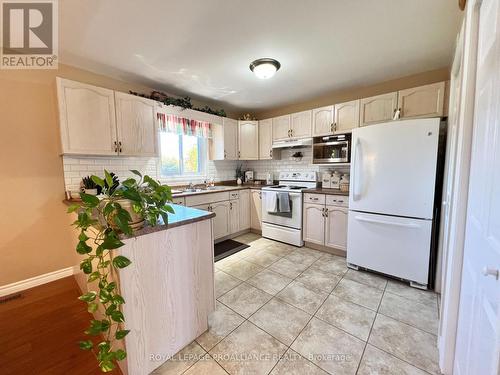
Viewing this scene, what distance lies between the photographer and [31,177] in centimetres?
217

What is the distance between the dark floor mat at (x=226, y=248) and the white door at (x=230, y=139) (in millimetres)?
1511

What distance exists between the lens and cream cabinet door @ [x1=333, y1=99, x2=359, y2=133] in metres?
2.85

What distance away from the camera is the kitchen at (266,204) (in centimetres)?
111

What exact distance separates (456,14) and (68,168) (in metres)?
3.89

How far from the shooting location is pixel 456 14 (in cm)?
156

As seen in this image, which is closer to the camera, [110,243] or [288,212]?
[110,243]

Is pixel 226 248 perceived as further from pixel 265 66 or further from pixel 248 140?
pixel 265 66

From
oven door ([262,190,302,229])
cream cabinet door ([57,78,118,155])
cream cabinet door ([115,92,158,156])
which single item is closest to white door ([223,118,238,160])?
oven door ([262,190,302,229])

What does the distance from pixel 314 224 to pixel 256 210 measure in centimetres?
111

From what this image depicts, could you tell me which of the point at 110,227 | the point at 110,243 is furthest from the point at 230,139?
the point at 110,243

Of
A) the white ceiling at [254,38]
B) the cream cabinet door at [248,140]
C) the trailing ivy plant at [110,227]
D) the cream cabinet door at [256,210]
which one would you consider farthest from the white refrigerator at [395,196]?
the trailing ivy plant at [110,227]

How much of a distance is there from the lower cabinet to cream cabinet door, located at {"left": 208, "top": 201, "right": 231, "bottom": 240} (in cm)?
125

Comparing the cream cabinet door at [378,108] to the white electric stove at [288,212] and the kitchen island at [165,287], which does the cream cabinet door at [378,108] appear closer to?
the white electric stove at [288,212]

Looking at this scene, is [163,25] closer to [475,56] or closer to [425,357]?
[475,56]
